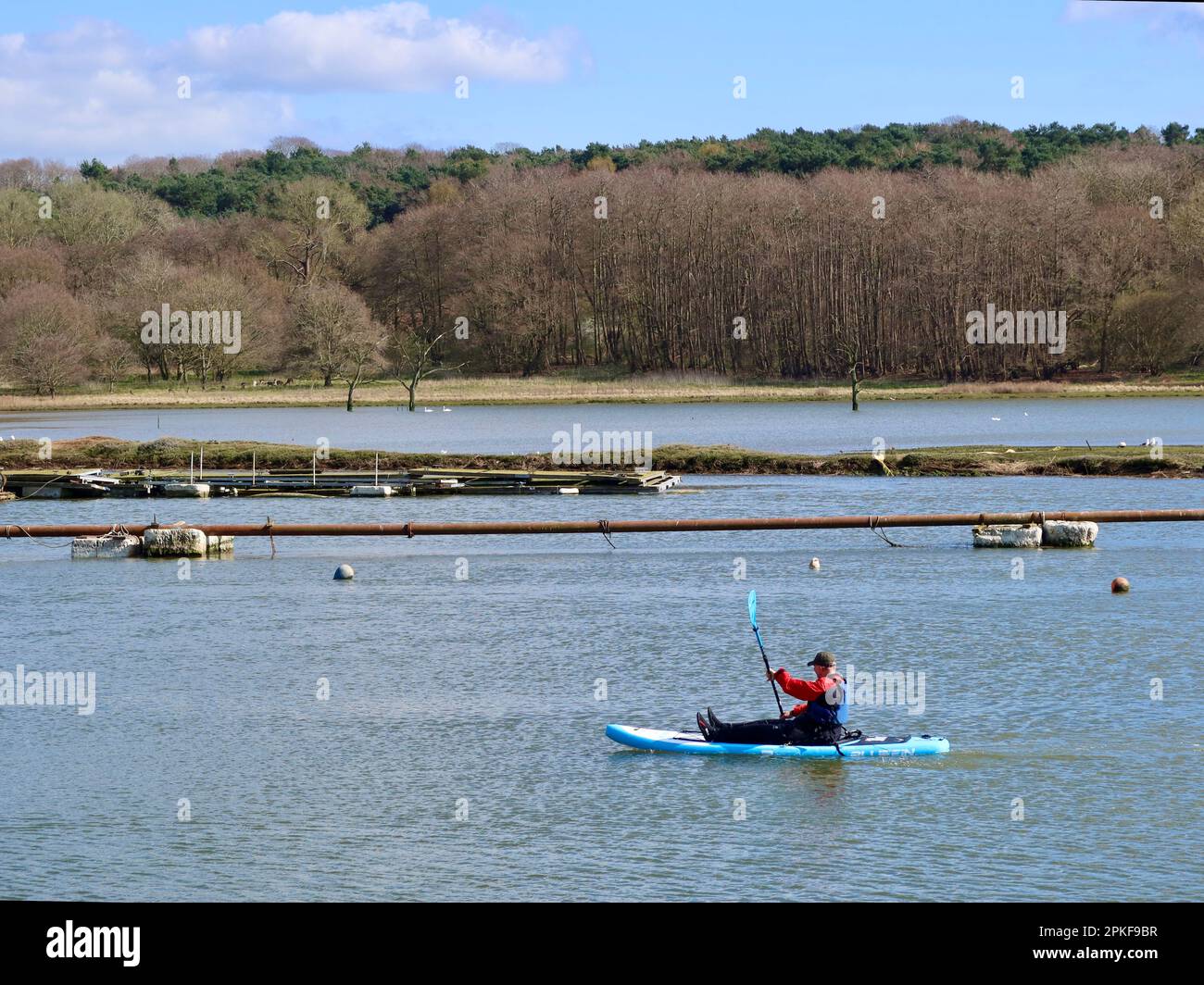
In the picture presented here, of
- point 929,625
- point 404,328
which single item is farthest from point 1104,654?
point 404,328

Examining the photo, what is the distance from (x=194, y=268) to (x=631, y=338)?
4047cm

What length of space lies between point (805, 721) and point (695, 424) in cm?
6882

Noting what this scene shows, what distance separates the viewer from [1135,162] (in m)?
134

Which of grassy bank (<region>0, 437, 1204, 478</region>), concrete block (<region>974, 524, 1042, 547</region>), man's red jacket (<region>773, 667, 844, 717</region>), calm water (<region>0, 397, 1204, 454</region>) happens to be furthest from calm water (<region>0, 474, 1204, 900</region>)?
calm water (<region>0, 397, 1204, 454</region>)

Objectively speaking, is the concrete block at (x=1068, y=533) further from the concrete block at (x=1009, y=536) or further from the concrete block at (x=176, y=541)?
the concrete block at (x=176, y=541)

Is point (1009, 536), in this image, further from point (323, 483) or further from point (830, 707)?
point (323, 483)

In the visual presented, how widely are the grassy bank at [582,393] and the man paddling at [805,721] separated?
285ft

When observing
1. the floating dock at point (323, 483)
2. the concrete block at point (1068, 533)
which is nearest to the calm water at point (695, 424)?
the floating dock at point (323, 483)

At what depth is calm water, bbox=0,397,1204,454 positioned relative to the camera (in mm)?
73000

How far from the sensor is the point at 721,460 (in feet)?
201

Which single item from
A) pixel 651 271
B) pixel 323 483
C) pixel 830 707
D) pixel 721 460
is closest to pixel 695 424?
pixel 721 460

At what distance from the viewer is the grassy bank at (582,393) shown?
107562 millimetres

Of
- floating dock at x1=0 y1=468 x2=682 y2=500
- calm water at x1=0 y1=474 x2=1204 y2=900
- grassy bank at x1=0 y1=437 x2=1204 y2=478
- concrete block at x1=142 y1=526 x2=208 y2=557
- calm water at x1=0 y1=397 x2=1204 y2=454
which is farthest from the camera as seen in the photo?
calm water at x1=0 y1=397 x2=1204 y2=454

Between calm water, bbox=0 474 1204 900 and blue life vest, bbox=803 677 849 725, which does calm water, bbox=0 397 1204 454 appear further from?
blue life vest, bbox=803 677 849 725
